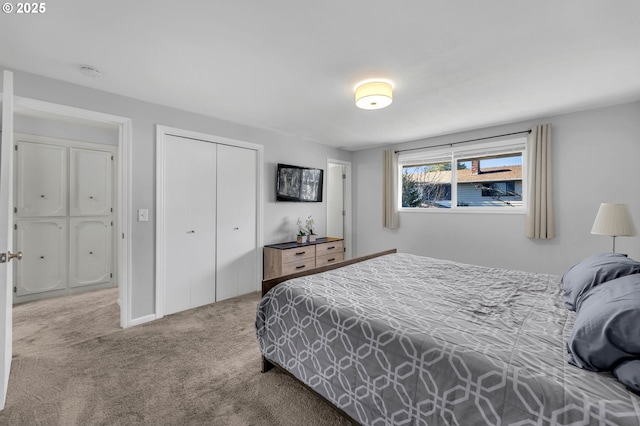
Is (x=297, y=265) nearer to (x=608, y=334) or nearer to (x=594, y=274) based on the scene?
(x=594, y=274)

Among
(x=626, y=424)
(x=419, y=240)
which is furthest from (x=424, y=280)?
(x=419, y=240)

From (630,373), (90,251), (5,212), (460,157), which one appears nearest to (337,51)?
(630,373)

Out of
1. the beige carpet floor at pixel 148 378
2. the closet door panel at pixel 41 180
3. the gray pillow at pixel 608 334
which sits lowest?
the beige carpet floor at pixel 148 378

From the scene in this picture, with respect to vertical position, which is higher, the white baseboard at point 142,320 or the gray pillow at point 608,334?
the gray pillow at point 608,334

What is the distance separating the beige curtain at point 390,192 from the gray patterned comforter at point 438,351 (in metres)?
2.41

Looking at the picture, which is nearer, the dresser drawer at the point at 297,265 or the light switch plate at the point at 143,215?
the light switch plate at the point at 143,215

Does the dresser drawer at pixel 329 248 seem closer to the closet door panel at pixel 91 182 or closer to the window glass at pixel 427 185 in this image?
the window glass at pixel 427 185

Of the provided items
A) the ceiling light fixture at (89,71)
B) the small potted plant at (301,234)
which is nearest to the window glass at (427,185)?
the small potted plant at (301,234)

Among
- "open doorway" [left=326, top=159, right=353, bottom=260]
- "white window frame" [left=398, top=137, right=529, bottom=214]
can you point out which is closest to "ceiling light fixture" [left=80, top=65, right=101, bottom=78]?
"open doorway" [left=326, top=159, right=353, bottom=260]

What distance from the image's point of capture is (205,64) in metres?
2.17

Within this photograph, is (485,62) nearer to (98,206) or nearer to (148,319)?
(148,319)

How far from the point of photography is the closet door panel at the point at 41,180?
3.49 m

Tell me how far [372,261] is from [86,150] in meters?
4.24

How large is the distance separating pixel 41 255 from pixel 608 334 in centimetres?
536
